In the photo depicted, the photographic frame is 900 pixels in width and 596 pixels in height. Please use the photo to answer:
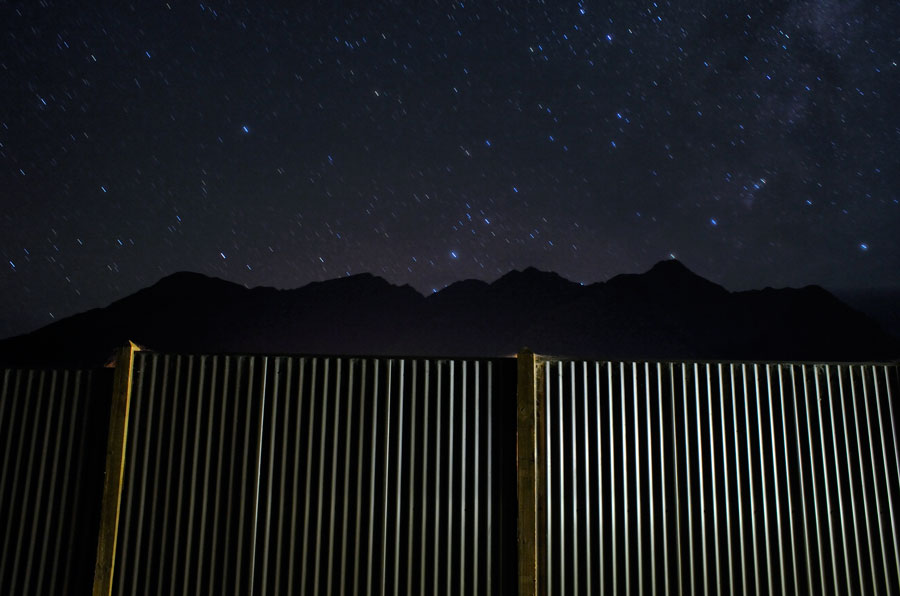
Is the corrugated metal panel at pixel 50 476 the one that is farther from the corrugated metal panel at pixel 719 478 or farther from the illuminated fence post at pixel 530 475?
the corrugated metal panel at pixel 719 478

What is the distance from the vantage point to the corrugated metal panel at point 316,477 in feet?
21.3

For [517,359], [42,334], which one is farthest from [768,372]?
[42,334]

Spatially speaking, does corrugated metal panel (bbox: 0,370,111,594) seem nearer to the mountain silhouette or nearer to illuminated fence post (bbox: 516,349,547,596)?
illuminated fence post (bbox: 516,349,547,596)

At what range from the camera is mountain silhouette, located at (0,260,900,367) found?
69938 millimetres

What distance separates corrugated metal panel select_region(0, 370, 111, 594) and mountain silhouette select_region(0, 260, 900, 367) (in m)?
62.1

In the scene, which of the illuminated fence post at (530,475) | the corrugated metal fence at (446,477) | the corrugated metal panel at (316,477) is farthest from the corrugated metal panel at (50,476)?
the illuminated fence post at (530,475)

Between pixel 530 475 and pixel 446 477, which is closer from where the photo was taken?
pixel 530 475

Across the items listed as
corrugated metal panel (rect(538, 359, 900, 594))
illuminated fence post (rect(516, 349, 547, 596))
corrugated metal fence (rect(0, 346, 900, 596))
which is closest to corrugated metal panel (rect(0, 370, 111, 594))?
corrugated metal fence (rect(0, 346, 900, 596))

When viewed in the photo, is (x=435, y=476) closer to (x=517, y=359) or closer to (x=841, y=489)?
(x=517, y=359)

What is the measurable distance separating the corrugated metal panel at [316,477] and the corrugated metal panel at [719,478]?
750mm

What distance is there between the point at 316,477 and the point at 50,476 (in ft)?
9.95

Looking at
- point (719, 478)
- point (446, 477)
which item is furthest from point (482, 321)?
point (446, 477)

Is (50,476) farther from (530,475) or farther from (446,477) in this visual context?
(530,475)

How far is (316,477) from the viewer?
669 centimetres
